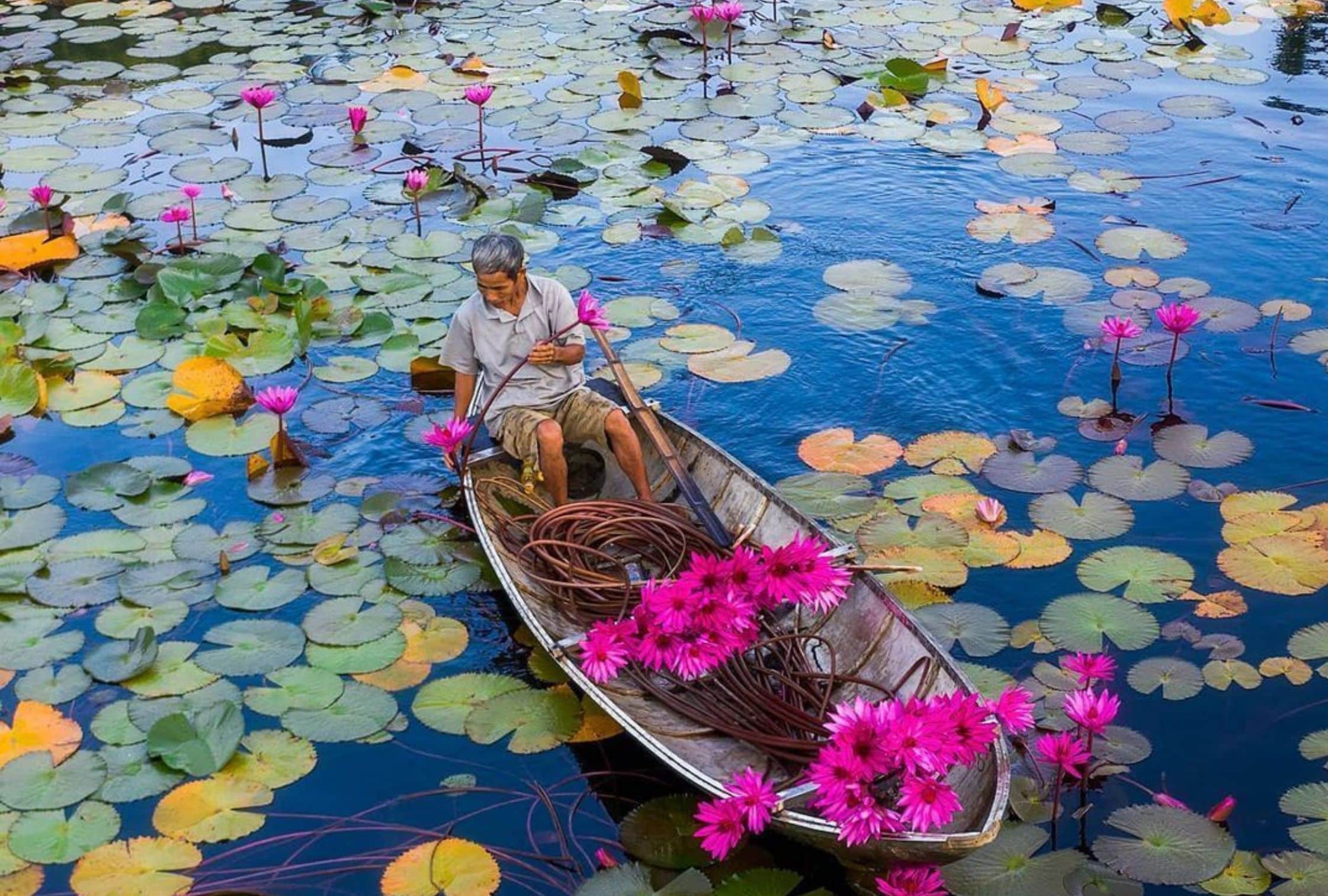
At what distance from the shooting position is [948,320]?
6.61 meters

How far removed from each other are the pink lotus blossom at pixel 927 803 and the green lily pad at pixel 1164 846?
2.41 feet

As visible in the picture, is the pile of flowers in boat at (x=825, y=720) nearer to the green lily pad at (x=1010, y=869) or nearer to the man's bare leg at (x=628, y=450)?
the green lily pad at (x=1010, y=869)

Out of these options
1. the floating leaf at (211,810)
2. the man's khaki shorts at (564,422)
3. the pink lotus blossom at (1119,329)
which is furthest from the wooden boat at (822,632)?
the pink lotus blossom at (1119,329)

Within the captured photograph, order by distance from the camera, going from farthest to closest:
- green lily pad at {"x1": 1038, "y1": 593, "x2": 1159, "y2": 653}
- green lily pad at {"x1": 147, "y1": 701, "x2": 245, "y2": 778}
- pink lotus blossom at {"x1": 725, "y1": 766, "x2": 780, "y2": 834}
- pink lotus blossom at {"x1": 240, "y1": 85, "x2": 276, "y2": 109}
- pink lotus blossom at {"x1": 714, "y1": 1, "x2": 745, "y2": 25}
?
pink lotus blossom at {"x1": 714, "y1": 1, "x2": 745, "y2": 25} → pink lotus blossom at {"x1": 240, "y1": 85, "x2": 276, "y2": 109} → green lily pad at {"x1": 1038, "y1": 593, "x2": 1159, "y2": 653} → green lily pad at {"x1": 147, "y1": 701, "x2": 245, "y2": 778} → pink lotus blossom at {"x1": 725, "y1": 766, "x2": 780, "y2": 834}

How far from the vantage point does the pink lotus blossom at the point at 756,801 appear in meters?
3.33

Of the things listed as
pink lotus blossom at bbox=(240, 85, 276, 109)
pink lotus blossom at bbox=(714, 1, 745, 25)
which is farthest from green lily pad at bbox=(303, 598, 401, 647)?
pink lotus blossom at bbox=(714, 1, 745, 25)

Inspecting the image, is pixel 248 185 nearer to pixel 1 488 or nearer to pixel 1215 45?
pixel 1 488

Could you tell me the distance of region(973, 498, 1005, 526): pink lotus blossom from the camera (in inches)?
198

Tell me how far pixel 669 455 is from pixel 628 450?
0.16 m

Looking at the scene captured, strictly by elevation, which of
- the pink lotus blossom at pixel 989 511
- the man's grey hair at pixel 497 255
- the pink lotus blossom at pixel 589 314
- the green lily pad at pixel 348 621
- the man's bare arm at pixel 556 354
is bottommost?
the green lily pad at pixel 348 621

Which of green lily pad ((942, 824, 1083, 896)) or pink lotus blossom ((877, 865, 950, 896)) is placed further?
green lily pad ((942, 824, 1083, 896))

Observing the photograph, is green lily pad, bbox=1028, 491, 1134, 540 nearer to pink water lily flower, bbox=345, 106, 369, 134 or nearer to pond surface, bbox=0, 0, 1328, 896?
pond surface, bbox=0, 0, 1328, 896

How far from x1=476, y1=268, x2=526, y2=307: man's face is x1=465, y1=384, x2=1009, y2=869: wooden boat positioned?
573mm

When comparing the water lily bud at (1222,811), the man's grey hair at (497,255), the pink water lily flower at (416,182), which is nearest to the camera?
the water lily bud at (1222,811)
